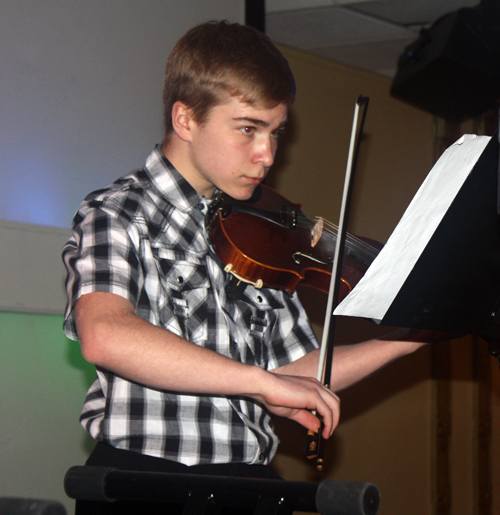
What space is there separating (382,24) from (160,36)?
107cm

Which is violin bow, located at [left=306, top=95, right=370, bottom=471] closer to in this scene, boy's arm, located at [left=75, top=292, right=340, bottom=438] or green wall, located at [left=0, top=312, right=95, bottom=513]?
boy's arm, located at [left=75, top=292, right=340, bottom=438]

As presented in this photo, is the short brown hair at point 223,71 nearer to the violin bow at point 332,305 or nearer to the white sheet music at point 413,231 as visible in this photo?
the violin bow at point 332,305

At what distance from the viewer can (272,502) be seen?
61 cm

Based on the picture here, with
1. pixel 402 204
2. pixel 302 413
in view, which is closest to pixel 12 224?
pixel 302 413

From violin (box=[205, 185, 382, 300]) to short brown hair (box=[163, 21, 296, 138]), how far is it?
7.9 inches

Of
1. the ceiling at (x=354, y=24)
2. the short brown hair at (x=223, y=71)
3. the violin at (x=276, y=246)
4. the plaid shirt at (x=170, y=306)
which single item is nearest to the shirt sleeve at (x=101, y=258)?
the plaid shirt at (x=170, y=306)

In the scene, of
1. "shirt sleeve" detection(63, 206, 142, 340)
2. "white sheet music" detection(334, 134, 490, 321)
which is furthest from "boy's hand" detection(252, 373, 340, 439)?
"shirt sleeve" detection(63, 206, 142, 340)

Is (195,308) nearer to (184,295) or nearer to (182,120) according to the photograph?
(184,295)

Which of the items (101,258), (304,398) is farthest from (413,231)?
(101,258)

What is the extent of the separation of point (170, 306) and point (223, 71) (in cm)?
46

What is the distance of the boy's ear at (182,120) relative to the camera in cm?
122

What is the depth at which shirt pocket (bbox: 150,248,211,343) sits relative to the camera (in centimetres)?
108

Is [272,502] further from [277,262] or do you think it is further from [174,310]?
[277,262]

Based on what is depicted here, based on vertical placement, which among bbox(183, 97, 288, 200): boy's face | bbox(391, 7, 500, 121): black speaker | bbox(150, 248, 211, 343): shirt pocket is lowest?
bbox(150, 248, 211, 343): shirt pocket
